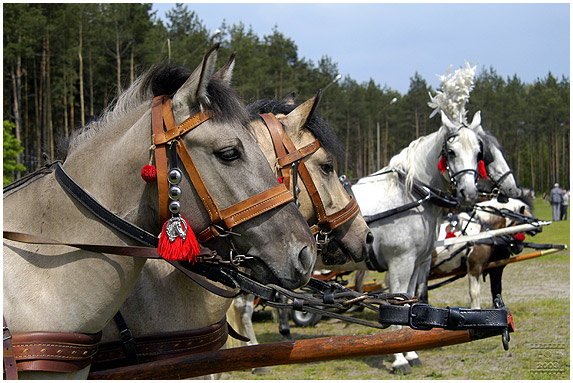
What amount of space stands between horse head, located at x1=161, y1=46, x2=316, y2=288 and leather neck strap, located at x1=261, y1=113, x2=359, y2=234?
1360mm

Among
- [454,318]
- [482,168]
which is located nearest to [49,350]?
[454,318]

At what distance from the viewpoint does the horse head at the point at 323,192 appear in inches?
147

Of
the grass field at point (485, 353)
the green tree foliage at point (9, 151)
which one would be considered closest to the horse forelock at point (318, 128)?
the grass field at point (485, 353)

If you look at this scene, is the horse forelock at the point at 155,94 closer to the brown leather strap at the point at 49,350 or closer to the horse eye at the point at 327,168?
the brown leather strap at the point at 49,350

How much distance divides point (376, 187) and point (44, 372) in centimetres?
470

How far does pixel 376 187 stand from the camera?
6.16 meters

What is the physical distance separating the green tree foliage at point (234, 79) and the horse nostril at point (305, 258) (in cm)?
111

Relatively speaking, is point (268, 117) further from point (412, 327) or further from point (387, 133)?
point (387, 133)

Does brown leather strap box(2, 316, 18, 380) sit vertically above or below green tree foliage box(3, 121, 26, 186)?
below

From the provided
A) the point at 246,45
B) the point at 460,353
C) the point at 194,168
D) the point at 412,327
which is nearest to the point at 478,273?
the point at 460,353

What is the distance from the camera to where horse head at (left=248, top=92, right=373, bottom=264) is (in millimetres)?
3729

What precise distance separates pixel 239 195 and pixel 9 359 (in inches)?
38.5

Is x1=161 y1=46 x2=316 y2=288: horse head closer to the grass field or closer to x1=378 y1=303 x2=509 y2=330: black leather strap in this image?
x1=378 y1=303 x2=509 y2=330: black leather strap

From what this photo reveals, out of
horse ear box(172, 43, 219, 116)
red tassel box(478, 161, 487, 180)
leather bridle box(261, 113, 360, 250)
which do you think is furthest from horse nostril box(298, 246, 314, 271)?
red tassel box(478, 161, 487, 180)
